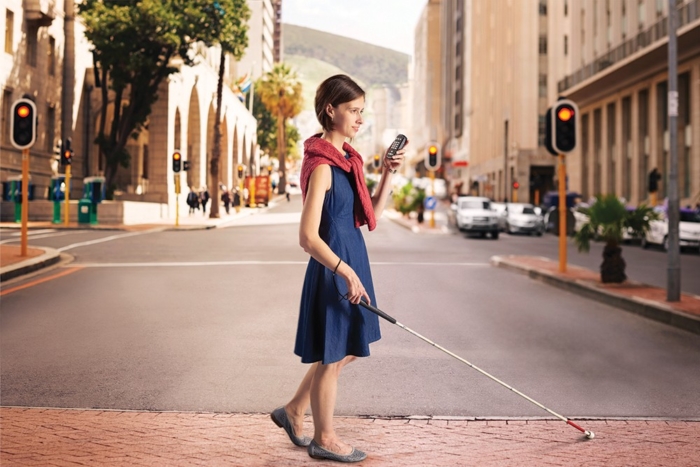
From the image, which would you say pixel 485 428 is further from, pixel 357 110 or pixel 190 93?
pixel 190 93

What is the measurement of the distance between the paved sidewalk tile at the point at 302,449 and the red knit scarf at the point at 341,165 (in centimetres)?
130

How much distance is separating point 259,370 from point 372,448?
2.58 meters

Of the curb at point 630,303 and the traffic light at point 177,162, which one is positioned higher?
the traffic light at point 177,162

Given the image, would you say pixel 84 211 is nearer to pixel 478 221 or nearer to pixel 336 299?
pixel 478 221

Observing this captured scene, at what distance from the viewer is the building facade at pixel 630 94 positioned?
41.1 m

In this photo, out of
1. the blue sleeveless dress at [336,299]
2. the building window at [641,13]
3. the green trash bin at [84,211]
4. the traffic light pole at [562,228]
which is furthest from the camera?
the building window at [641,13]

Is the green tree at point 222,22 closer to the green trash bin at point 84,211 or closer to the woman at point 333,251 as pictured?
the green trash bin at point 84,211

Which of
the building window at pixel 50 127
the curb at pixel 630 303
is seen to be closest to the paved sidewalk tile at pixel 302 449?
the curb at pixel 630 303

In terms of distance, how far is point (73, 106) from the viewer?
44906mm

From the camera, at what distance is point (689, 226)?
2748 cm

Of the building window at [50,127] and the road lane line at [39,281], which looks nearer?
the road lane line at [39,281]

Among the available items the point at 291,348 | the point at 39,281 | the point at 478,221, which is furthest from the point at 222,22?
the point at 291,348

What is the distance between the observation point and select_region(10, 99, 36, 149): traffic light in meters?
17.5

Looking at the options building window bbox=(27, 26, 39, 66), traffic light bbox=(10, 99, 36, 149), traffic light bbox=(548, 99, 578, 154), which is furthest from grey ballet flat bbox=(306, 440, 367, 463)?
building window bbox=(27, 26, 39, 66)
